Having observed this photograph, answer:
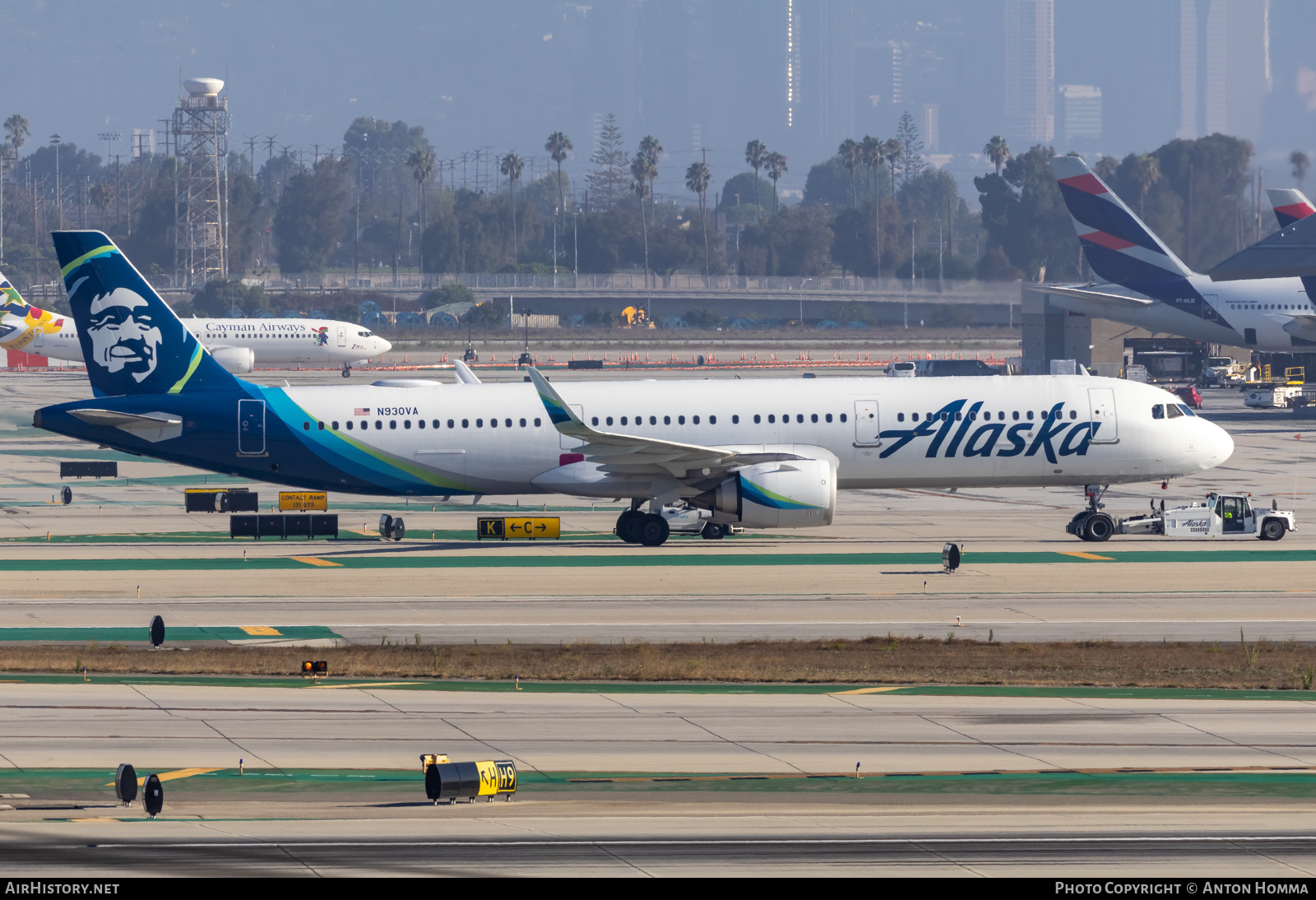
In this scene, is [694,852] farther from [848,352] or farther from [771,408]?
[848,352]

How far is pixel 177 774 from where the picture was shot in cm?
2327

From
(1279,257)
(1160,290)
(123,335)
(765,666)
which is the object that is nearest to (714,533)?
(765,666)

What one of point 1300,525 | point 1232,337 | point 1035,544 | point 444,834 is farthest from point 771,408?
point 1232,337

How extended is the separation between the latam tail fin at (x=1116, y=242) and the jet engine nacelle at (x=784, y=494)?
225 ft

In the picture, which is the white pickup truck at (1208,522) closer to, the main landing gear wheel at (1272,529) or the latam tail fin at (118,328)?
the main landing gear wheel at (1272,529)

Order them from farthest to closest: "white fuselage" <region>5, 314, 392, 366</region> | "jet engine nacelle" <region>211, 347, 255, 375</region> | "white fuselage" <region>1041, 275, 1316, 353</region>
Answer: "white fuselage" <region>5, 314, 392, 366</region>, "jet engine nacelle" <region>211, 347, 255, 375</region>, "white fuselage" <region>1041, 275, 1316, 353</region>

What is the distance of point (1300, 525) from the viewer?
169ft

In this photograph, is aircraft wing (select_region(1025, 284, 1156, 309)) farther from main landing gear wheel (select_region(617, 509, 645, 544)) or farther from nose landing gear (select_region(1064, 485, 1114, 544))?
main landing gear wheel (select_region(617, 509, 645, 544))

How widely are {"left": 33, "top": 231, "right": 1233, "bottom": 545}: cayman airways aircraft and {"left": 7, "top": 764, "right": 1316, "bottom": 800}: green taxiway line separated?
2409cm

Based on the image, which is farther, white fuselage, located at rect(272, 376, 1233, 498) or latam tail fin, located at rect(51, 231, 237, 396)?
white fuselage, located at rect(272, 376, 1233, 498)

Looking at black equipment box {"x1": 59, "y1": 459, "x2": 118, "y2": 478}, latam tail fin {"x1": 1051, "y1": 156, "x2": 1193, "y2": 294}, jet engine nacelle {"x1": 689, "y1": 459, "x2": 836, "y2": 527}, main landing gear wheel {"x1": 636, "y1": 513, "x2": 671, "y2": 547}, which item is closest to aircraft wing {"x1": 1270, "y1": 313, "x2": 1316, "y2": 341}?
latam tail fin {"x1": 1051, "y1": 156, "x2": 1193, "y2": 294}

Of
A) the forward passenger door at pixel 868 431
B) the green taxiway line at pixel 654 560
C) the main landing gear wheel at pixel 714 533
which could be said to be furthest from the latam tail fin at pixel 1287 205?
the main landing gear wheel at pixel 714 533

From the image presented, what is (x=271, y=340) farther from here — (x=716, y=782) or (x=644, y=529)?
(x=716, y=782)

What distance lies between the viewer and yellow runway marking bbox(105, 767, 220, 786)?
22969 mm
